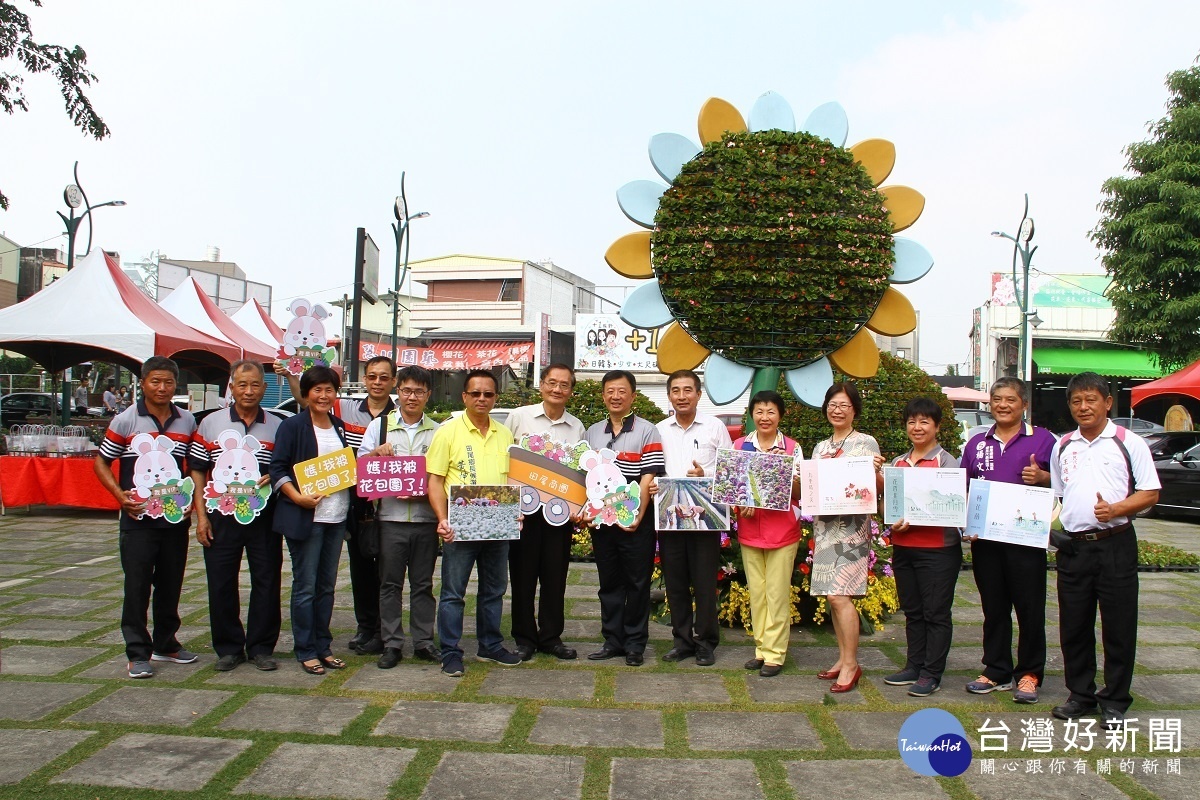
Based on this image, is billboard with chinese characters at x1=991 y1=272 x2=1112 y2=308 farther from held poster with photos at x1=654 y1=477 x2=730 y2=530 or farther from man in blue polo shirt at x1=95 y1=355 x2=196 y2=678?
man in blue polo shirt at x1=95 y1=355 x2=196 y2=678

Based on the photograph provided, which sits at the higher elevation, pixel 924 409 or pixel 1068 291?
pixel 1068 291

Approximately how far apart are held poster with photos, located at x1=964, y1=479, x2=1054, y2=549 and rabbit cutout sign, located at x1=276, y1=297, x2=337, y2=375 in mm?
4268

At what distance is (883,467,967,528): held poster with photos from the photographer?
13.9ft

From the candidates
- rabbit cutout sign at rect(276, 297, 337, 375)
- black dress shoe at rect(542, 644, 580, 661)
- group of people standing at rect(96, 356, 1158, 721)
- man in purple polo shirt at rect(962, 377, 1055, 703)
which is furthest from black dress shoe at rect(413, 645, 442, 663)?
man in purple polo shirt at rect(962, 377, 1055, 703)

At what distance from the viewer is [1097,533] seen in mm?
3973

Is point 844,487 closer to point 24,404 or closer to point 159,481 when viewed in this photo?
point 159,481

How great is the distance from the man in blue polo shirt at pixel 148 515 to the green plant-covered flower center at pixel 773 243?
10.3 feet

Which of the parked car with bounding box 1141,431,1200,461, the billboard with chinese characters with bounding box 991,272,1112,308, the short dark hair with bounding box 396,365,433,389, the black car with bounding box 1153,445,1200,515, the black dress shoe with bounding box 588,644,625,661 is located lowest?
the black dress shoe with bounding box 588,644,625,661

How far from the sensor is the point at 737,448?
4801 millimetres

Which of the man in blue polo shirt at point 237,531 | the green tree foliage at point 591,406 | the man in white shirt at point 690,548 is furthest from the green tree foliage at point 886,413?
the man in blue polo shirt at point 237,531

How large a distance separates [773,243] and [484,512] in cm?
262

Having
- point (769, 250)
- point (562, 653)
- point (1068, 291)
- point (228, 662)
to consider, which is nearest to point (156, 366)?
point (228, 662)

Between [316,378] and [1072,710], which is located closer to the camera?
[1072,710]

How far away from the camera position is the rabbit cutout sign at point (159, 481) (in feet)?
14.8
